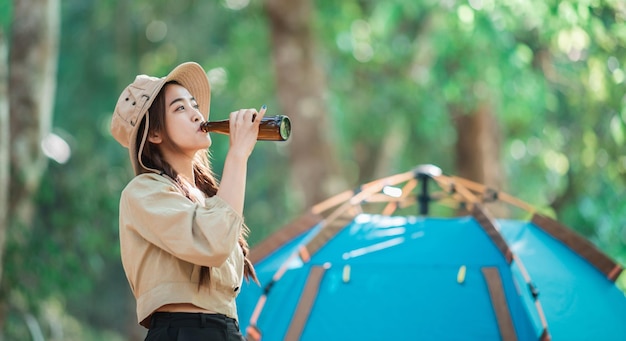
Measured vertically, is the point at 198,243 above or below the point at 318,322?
above

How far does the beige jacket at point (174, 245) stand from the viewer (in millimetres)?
2133

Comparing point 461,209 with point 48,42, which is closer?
point 461,209

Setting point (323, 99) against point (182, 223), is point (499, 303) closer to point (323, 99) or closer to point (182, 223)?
point (182, 223)

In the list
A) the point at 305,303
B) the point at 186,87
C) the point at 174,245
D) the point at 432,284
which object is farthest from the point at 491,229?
the point at 174,245

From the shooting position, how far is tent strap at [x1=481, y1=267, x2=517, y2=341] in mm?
3338

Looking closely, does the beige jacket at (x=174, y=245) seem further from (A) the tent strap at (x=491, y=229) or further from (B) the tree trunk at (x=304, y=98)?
(B) the tree trunk at (x=304, y=98)

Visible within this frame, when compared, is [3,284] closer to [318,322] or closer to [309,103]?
[309,103]

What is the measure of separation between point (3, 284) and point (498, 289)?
3683 mm

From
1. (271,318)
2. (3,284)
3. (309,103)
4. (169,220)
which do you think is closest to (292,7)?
(309,103)

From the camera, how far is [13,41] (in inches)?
235

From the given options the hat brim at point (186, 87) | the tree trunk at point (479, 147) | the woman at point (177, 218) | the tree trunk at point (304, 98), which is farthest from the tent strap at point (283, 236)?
the tree trunk at point (479, 147)

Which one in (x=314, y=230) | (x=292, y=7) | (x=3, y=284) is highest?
(x=292, y=7)

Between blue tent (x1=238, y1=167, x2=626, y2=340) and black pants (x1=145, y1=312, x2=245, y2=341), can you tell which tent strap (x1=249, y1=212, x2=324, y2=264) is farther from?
black pants (x1=145, y1=312, x2=245, y2=341)

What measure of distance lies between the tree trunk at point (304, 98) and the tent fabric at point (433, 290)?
12.1 feet
